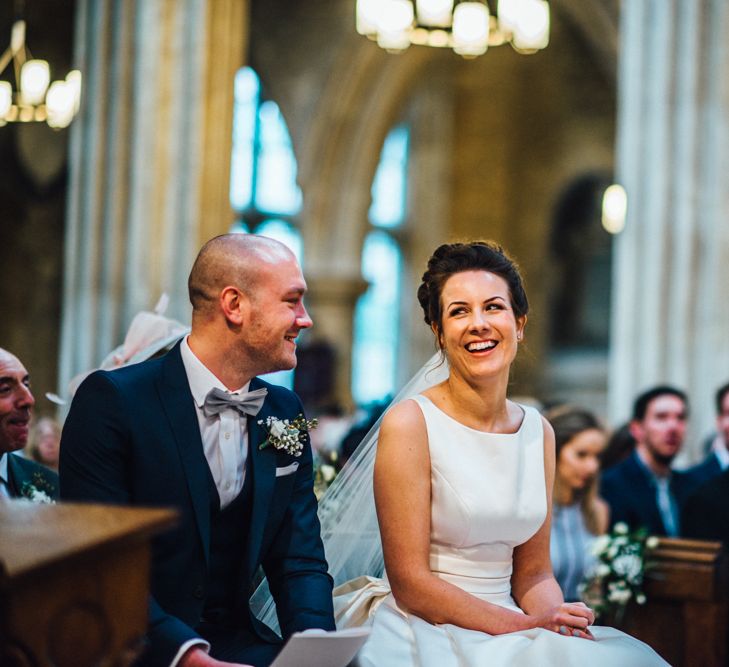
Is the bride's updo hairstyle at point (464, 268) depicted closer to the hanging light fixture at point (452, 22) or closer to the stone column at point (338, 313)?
the hanging light fixture at point (452, 22)

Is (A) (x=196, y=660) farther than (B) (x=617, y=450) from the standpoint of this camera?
No

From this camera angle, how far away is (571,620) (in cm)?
332

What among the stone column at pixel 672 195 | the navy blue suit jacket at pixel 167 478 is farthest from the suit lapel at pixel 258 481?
the stone column at pixel 672 195

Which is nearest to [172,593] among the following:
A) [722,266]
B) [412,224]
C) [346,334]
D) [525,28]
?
[722,266]

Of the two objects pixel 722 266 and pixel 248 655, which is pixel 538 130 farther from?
pixel 248 655

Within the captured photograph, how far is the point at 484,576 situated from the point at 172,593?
3.16 ft

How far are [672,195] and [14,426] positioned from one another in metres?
6.83

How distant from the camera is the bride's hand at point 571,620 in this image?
332cm

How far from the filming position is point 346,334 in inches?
773

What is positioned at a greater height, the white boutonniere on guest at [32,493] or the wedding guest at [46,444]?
the white boutonniere on guest at [32,493]

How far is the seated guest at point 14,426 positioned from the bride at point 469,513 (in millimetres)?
1148

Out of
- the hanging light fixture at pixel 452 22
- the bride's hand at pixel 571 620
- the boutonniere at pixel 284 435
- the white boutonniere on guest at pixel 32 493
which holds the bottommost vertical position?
the bride's hand at pixel 571 620

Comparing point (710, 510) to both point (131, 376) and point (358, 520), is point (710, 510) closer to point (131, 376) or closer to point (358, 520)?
point (358, 520)

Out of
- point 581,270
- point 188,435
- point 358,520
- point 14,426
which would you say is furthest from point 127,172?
point 581,270
